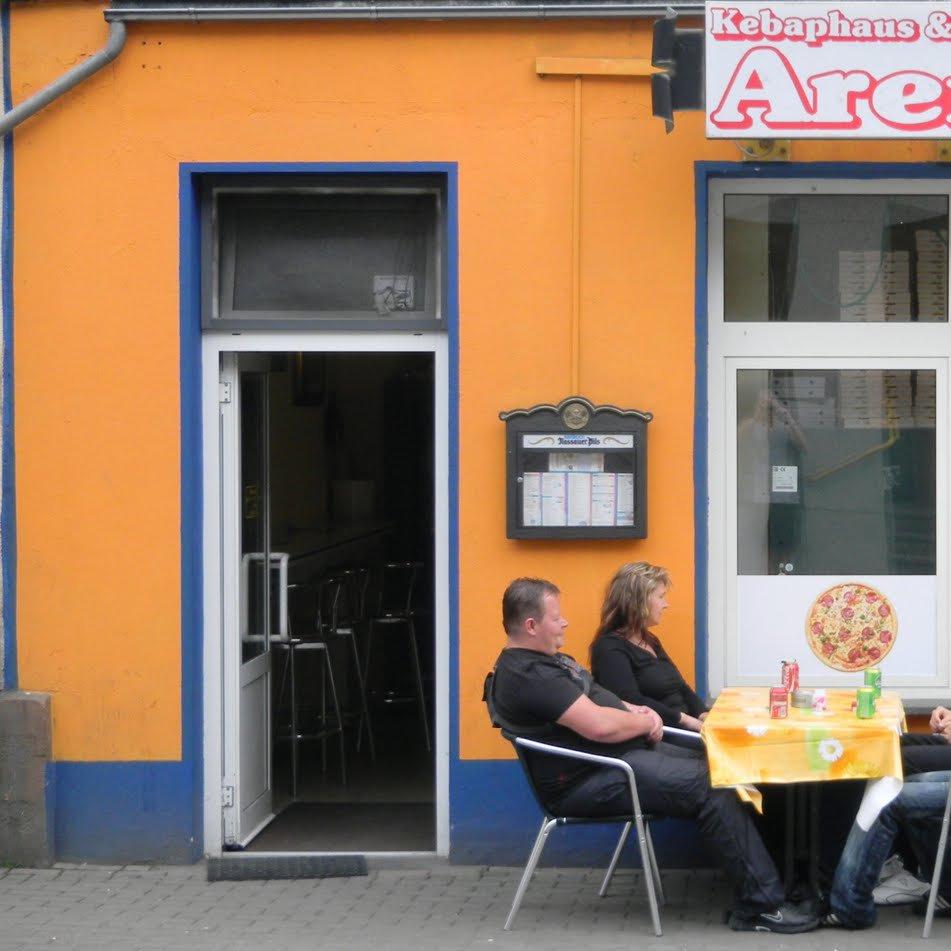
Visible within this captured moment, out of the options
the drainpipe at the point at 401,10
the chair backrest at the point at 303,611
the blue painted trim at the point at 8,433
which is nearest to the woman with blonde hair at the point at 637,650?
the drainpipe at the point at 401,10

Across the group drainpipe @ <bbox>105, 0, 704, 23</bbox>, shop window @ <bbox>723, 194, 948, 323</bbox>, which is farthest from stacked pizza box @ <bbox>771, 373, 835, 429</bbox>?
drainpipe @ <bbox>105, 0, 704, 23</bbox>

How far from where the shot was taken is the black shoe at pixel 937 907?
6.36 metres

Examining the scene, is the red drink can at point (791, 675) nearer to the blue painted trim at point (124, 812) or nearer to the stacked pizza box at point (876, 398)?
the stacked pizza box at point (876, 398)

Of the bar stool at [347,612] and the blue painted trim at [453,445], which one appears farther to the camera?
the bar stool at [347,612]

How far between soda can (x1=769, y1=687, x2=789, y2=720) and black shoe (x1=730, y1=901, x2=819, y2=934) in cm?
73

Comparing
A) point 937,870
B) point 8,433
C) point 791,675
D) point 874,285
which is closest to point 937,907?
point 937,870

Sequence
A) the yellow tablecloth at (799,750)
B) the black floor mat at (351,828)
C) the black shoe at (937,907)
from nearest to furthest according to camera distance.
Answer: the yellow tablecloth at (799,750) → the black shoe at (937,907) → the black floor mat at (351,828)

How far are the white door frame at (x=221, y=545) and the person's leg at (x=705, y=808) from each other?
1.24 metres

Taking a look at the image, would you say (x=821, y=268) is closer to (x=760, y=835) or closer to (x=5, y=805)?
(x=760, y=835)

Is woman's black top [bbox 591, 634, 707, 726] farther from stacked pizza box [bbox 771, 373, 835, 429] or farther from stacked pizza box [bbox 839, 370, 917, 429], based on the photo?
stacked pizza box [bbox 839, 370, 917, 429]

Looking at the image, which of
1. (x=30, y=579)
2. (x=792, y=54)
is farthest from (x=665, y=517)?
(x=30, y=579)

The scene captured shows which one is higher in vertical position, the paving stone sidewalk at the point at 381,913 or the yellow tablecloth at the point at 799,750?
the yellow tablecloth at the point at 799,750

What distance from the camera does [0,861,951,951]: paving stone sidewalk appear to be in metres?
6.11

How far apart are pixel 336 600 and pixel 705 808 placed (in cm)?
351
